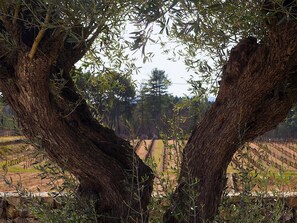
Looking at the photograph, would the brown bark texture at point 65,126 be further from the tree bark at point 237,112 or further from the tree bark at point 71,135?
the tree bark at point 237,112

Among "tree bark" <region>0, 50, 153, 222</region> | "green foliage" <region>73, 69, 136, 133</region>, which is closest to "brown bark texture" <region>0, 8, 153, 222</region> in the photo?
"tree bark" <region>0, 50, 153, 222</region>

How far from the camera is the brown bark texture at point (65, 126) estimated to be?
9.12 feet

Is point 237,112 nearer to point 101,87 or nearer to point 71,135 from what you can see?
point 71,135

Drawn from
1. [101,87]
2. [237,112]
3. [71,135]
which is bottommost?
[71,135]

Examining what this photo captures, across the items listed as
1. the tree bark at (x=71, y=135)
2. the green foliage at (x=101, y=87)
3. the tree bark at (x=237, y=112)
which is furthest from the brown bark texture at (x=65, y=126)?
the green foliage at (x=101, y=87)

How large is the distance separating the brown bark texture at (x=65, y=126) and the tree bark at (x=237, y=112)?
0.38 meters

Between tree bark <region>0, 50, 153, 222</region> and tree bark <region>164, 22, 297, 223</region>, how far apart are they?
39 cm

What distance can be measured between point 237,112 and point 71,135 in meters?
1.19

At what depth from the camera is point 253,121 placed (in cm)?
305

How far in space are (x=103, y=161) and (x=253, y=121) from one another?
1146 millimetres

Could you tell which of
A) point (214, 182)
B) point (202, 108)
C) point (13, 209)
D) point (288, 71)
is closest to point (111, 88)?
point (202, 108)

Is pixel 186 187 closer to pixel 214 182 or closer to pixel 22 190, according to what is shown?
pixel 214 182

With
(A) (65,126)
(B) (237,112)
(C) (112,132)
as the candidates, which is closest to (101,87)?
(C) (112,132)

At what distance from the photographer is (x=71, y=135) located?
303 centimetres
